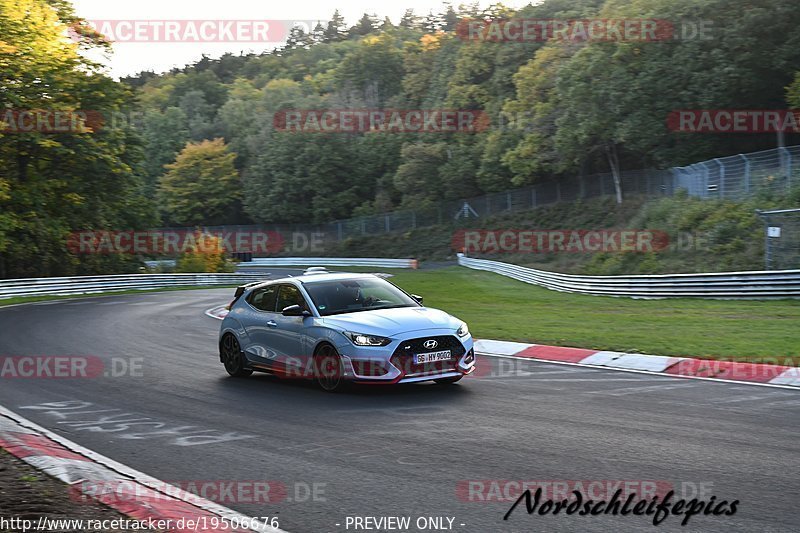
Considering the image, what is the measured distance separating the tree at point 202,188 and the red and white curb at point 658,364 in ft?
302

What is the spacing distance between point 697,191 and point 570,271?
861 cm

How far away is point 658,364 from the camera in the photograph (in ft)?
46.0

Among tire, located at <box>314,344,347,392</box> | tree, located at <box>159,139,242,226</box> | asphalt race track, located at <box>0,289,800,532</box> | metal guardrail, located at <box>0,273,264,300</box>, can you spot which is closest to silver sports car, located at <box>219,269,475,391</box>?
tire, located at <box>314,344,347,392</box>

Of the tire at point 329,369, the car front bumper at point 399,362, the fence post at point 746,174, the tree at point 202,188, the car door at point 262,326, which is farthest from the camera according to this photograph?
the tree at point 202,188

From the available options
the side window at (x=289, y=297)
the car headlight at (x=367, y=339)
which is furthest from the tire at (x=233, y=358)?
the car headlight at (x=367, y=339)

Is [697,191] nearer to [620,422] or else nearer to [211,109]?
[620,422]

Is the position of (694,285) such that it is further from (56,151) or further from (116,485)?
(56,151)

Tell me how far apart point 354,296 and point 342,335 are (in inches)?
47.6

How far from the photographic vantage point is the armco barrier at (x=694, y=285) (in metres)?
26.3

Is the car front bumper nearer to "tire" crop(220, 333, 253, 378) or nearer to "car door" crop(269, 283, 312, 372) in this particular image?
"car door" crop(269, 283, 312, 372)

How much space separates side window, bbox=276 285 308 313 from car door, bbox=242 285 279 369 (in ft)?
0.40

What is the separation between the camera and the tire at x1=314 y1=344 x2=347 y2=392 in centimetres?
1200

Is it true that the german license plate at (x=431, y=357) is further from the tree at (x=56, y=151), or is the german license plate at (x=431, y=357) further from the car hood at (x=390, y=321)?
the tree at (x=56, y=151)

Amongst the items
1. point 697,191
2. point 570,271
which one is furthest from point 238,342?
point 570,271
